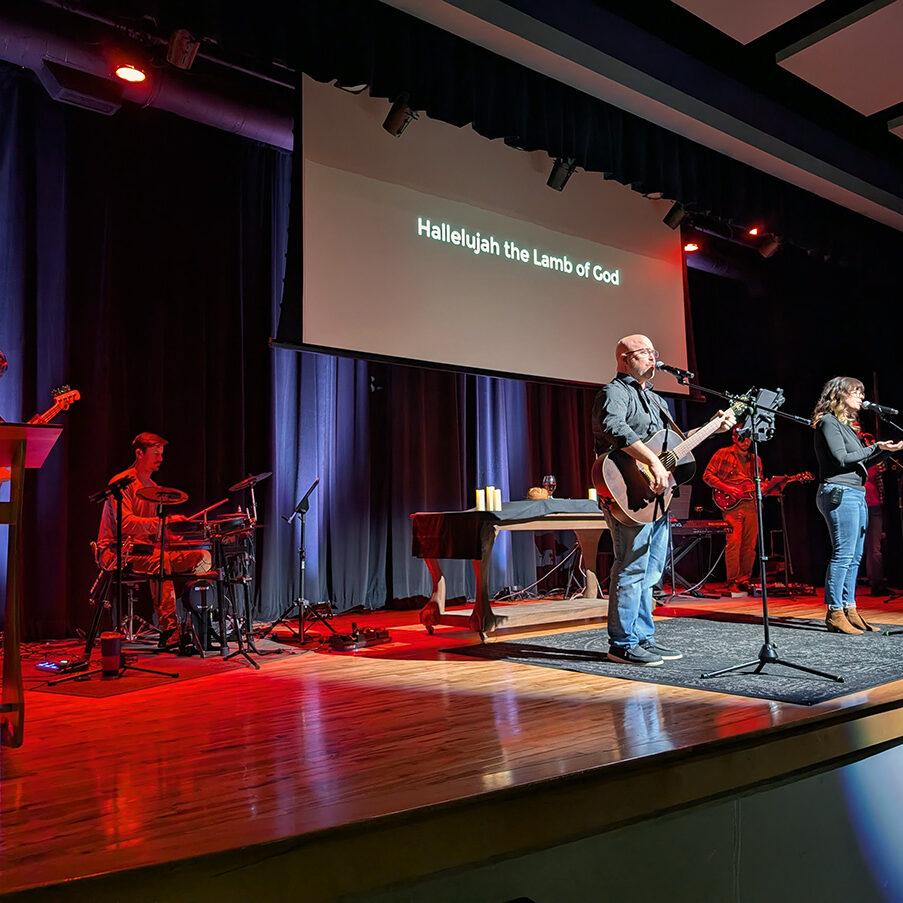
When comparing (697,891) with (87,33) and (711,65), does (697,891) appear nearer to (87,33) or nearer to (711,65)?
(711,65)

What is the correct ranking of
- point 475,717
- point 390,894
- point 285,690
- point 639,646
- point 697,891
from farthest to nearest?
point 639,646, point 285,690, point 475,717, point 697,891, point 390,894

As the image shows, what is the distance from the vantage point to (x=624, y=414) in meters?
3.66

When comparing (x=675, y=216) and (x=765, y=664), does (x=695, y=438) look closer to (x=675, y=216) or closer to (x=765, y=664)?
(x=765, y=664)

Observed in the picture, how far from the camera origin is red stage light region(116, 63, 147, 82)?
16.2 ft

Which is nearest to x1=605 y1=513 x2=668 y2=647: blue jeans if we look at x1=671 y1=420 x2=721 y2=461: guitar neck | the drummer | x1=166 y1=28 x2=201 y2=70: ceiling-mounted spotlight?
x1=671 y1=420 x2=721 y2=461: guitar neck

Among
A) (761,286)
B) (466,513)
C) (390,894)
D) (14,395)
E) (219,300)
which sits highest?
(761,286)

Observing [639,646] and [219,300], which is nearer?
[639,646]

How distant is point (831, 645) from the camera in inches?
161

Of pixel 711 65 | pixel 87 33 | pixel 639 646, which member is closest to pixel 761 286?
pixel 711 65

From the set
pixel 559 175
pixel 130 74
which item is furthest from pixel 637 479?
pixel 130 74

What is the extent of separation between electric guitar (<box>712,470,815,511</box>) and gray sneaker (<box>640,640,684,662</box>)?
3.95 m

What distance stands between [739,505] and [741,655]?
401 centimetres

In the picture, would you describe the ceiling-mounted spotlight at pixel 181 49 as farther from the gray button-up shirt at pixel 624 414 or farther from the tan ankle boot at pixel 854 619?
the tan ankle boot at pixel 854 619

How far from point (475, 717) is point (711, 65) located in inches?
166
